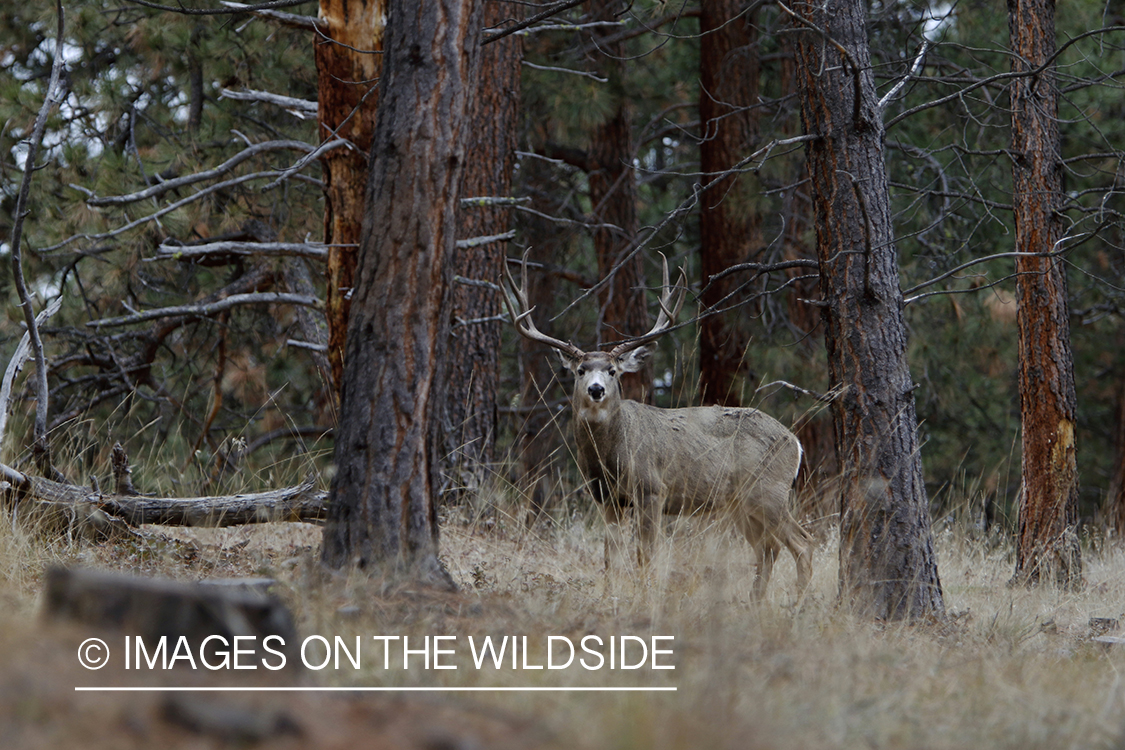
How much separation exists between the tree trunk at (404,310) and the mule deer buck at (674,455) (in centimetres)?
259

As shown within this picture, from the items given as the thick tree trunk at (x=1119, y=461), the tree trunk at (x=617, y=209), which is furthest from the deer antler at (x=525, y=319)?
the thick tree trunk at (x=1119, y=461)

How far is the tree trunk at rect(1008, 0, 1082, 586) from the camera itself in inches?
328

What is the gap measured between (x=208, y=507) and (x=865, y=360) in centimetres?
385

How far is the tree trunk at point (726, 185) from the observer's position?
11.5 meters

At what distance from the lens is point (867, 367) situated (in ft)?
18.4

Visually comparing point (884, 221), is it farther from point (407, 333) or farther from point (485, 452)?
point (485, 452)

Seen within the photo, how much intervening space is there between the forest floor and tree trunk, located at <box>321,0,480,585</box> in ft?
0.91

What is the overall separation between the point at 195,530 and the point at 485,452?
240 cm

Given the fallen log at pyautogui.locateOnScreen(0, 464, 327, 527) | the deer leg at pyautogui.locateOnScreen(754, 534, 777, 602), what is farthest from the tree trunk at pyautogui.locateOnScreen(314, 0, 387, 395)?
the deer leg at pyautogui.locateOnScreen(754, 534, 777, 602)

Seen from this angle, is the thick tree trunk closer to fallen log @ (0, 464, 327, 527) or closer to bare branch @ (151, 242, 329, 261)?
fallen log @ (0, 464, 327, 527)

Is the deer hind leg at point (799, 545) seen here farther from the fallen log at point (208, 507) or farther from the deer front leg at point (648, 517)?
the fallen log at point (208, 507)

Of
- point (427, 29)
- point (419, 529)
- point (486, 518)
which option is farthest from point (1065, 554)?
point (427, 29)

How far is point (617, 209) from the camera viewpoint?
493 inches

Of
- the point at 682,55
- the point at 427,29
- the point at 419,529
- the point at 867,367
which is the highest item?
the point at 682,55
